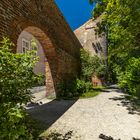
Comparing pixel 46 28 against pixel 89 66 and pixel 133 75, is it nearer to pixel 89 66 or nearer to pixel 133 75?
pixel 133 75

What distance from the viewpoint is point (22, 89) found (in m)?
3.17

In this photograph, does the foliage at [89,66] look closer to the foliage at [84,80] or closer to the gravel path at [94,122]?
the foliage at [84,80]

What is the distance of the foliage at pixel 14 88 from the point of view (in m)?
2.66

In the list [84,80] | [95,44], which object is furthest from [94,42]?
[84,80]

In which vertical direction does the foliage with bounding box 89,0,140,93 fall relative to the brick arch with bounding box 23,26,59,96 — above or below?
above

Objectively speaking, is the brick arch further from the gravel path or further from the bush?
the bush

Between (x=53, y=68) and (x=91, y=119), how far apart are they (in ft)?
18.1

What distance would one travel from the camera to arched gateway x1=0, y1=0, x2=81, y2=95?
5.71 meters

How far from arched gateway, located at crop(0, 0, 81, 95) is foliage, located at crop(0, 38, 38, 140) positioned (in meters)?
2.47

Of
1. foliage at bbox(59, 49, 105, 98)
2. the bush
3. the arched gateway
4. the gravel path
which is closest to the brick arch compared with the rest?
the arched gateway

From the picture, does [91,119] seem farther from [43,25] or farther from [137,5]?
[137,5]

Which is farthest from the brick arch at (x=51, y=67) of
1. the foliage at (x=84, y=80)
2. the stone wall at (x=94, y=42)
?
the stone wall at (x=94, y=42)

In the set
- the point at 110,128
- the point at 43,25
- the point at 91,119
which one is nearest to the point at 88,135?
the point at 110,128

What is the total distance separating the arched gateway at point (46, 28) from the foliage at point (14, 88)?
247cm
